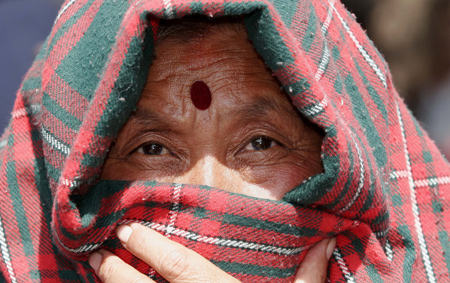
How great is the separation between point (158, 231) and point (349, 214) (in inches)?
22.7

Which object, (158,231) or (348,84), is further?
(348,84)

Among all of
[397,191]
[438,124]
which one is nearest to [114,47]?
[397,191]

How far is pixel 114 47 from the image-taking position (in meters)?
1.48

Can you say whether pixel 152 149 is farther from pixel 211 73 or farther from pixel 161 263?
pixel 161 263

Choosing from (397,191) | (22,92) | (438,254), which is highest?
(22,92)

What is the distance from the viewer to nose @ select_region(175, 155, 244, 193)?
1689 millimetres

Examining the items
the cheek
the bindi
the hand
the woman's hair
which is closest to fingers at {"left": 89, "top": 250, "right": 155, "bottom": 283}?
the hand

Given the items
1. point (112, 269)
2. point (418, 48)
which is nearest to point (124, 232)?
point (112, 269)

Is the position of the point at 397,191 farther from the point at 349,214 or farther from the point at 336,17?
the point at 336,17

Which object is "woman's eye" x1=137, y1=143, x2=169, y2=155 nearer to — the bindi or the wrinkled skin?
the wrinkled skin

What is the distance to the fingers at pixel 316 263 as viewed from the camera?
1.64 m

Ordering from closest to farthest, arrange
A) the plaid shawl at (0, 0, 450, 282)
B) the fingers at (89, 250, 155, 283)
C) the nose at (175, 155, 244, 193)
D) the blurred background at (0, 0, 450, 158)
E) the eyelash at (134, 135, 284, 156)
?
the plaid shawl at (0, 0, 450, 282), the fingers at (89, 250, 155, 283), the nose at (175, 155, 244, 193), the eyelash at (134, 135, 284, 156), the blurred background at (0, 0, 450, 158)

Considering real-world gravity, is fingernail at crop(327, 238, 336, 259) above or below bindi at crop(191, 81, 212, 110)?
below

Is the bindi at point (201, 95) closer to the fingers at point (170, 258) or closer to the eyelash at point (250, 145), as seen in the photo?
the eyelash at point (250, 145)
